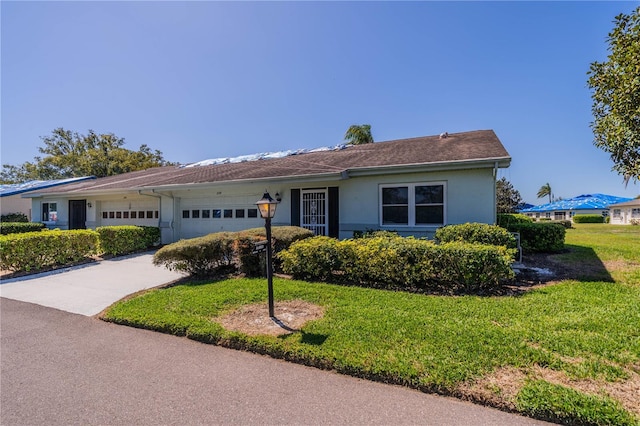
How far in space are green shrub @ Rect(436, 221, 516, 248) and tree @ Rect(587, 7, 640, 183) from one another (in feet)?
8.32

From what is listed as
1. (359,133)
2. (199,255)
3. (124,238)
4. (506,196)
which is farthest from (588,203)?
(124,238)

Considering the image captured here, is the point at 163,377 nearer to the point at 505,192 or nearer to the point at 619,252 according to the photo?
the point at 619,252

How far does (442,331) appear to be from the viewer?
385 centimetres

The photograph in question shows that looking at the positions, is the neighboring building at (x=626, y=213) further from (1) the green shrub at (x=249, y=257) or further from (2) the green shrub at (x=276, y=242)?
(1) the green shrub at (x=249, y=257)

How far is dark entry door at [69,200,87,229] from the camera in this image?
16.0 metres

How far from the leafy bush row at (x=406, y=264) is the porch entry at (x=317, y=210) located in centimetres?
343

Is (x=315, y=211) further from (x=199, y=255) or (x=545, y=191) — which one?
(x=545, y=191)

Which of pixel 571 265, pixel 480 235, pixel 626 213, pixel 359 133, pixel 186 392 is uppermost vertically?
pixel 359 133

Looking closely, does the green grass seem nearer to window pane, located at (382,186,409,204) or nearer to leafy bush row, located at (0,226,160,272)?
window pane, located at (382,186,409,204)

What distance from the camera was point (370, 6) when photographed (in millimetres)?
9156

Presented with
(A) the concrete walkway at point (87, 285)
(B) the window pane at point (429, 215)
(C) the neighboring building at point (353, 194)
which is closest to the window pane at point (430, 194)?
(C) the neighboring building at point (353, 194)

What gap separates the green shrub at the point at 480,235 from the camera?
6910 millimetres

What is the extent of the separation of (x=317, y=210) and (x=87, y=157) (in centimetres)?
3631

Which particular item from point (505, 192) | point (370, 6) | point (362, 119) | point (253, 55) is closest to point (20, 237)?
point (253, 55)
